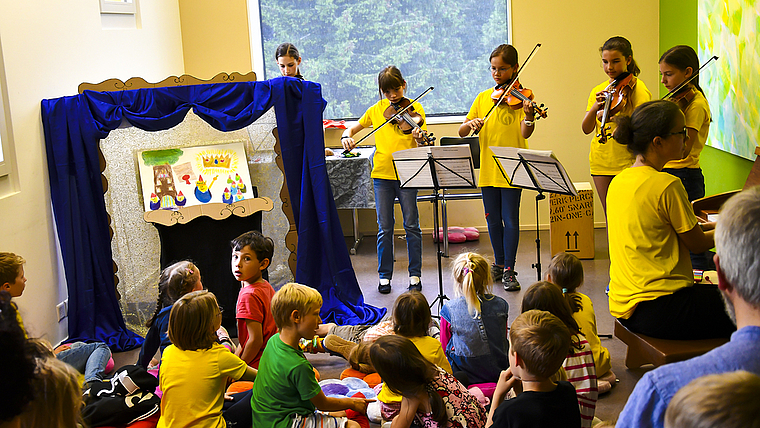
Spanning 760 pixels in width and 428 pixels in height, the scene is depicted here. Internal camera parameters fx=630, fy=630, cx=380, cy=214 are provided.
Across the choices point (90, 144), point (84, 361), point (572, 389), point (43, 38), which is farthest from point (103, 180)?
point (572, 389)

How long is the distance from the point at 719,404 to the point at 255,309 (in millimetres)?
2403

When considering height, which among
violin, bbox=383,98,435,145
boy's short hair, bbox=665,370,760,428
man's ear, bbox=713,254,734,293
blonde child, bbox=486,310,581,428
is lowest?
blonde child, bbox=486,310,581,428

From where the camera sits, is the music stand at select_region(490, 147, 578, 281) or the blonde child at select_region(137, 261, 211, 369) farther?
the music stand at select_region(490, 147, 578, 281)

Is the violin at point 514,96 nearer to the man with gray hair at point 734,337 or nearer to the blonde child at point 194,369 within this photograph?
the blonde child at point 194,369

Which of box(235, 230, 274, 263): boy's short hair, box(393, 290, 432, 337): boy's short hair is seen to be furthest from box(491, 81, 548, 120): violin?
box(393, 290, 432, 337): boy's short hair

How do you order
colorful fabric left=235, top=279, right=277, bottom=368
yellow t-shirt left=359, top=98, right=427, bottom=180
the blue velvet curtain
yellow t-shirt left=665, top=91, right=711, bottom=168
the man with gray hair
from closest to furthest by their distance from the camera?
the man with gray hair, colorful fabric left=235, top=279, right=277, bottom=368, yellow t-shirt left=665, top=91, right=711, bottom=168, the blue velvet curtain, yellow t-shirt left=359, top=98, right=427, bottom=180

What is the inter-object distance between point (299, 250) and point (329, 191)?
40 cm

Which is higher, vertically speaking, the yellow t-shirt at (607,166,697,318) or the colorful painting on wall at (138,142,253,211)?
the colorful painting on wall at (138,142,253,211)

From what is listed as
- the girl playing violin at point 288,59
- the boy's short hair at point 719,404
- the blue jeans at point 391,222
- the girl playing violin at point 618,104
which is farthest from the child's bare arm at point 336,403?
the girl playing violin at point 288,59

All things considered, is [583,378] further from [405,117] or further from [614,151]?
[405,117]

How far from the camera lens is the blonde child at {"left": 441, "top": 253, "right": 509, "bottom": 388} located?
2656 millimetres

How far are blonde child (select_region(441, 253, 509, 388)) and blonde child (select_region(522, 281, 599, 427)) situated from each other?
330mm

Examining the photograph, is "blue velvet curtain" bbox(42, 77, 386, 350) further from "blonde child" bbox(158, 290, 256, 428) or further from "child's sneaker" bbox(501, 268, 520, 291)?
"blonde child" bbox(158, 290, 256, 428)

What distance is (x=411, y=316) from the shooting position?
7.97 feet
